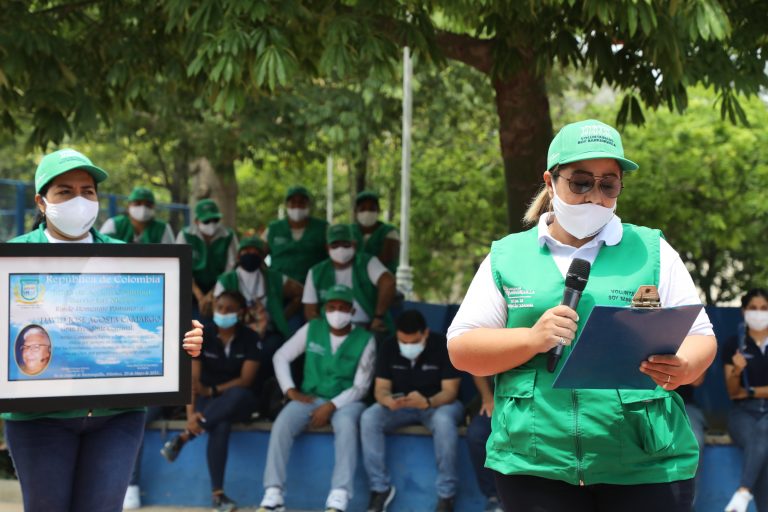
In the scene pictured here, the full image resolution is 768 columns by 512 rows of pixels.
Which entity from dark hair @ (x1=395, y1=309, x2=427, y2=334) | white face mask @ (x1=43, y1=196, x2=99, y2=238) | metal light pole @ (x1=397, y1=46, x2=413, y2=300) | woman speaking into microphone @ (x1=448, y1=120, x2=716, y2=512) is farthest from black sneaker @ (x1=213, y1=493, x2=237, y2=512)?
metal light pole @ (x1=397, y1=46, x2=413, y2=300)

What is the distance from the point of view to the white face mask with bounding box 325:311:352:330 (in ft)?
29.3

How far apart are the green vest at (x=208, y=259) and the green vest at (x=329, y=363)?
7.10ft

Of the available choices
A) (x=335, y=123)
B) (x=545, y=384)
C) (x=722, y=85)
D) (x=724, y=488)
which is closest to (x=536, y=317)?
(x=545, y=384)

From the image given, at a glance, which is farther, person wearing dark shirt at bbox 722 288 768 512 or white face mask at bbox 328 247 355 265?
white face mask at bbox 328 247 355 265

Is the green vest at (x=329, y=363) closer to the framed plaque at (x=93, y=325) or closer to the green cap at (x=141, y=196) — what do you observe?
the green cap at (x=141, y=196)

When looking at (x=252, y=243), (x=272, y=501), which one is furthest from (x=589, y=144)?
(x=252, y=243)

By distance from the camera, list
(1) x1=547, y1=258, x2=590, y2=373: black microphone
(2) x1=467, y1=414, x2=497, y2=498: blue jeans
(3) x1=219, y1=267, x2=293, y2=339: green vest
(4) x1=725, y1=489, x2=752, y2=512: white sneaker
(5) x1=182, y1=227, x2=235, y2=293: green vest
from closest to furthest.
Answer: (1) x1=547, y1=258, x2=590, y2=373: black microphone → (4) x1=725, y1=489, x2=752, y2=512: white sneaker → (2) x1=467, y1=414, x2=497, y2=498: blue jeans → (3) x1=219, y1=267, x2=293, y2=339: green vest → (5) x1=182, y1=227, x2=235, y2=293: green vest

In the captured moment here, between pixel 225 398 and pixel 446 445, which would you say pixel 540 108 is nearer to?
pixel 446 445

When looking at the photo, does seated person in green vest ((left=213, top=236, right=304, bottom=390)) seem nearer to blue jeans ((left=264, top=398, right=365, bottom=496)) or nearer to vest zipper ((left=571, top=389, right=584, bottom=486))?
blue jeans ((left=264, top=398, right=365, bottom=496))

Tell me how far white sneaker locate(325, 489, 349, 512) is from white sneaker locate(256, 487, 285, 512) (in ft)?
1.39

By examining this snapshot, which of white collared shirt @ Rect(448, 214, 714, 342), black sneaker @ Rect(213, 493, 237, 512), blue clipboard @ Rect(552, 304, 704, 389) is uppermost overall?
white collared shirt @ Rect(448, 214, 714, 342)


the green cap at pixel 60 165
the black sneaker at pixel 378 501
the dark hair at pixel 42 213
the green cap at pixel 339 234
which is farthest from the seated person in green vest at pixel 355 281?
the green cap at pixel 60 165

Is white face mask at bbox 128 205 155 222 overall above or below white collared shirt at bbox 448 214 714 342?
above

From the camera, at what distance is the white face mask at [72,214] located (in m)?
4.21
